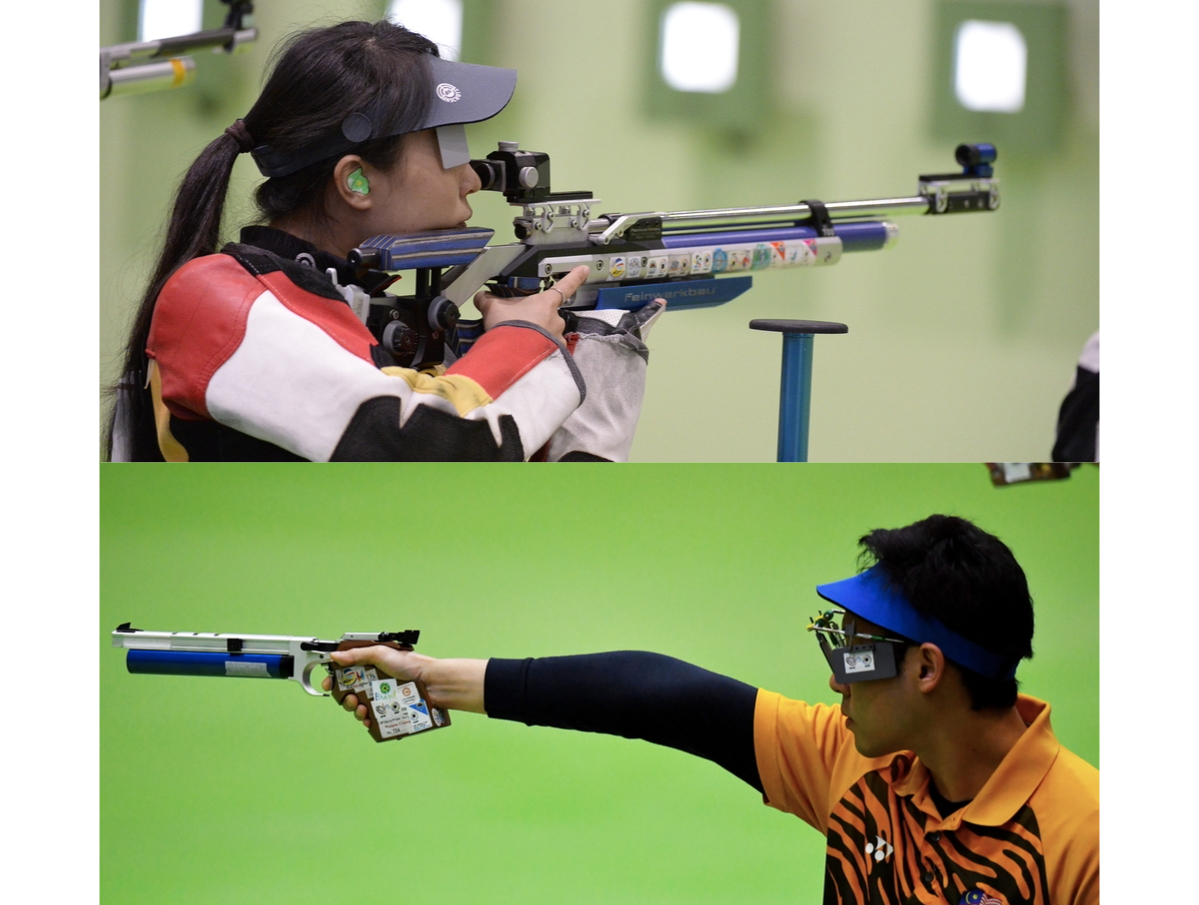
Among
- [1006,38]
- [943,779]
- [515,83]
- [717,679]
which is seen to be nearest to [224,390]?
[515,83]

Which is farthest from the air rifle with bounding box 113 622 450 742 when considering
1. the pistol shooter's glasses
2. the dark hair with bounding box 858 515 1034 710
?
the dark hair with bounding box 858 515 1034 710

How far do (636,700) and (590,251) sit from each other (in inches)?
24.7

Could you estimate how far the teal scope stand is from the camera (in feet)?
6.70

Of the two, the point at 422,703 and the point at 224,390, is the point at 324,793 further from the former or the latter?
the point at 224,390

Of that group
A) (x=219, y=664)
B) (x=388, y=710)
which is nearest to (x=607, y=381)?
(x=388, y=710)

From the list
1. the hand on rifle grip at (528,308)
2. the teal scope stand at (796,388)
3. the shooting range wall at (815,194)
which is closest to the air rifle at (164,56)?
the shooting range wall at (815,194)

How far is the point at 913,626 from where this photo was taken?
161cm

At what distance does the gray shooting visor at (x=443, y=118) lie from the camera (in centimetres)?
175

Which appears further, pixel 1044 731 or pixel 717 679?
pixel 717 679

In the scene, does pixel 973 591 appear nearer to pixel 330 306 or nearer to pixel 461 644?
pixel 461 644

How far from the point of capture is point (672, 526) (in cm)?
184

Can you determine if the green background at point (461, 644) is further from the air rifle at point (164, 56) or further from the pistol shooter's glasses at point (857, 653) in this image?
the air rifle at point (164, 56)

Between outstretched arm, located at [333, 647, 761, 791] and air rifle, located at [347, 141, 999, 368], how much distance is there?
412 mm

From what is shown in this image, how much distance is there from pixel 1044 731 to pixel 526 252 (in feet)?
2.95
